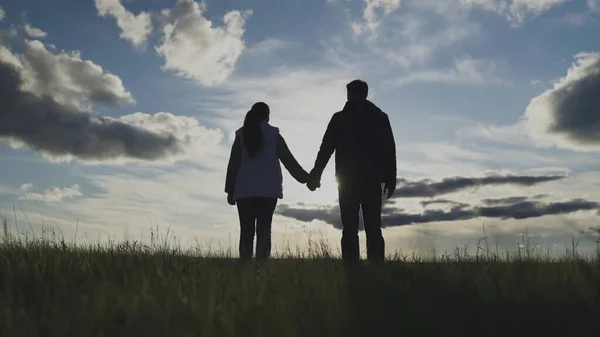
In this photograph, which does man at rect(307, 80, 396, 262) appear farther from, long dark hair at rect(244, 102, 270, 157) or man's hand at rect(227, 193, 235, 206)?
man's hand at rect(227, 193, 235, 206)

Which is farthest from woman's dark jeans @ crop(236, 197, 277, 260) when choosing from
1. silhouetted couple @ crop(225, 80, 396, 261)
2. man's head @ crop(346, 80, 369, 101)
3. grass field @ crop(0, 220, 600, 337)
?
grass field @ crop(0, 220, 600, 337)

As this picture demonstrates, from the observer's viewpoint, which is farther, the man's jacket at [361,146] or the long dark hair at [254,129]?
the long dark hair at [254,129]

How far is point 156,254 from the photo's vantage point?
7.54m

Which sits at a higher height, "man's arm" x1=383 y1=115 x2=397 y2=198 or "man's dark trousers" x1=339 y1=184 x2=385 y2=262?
"man's arm" x1=383 y1=115 x2=397 y2=198

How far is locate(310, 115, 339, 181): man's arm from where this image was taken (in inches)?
348

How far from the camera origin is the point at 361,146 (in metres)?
8.63

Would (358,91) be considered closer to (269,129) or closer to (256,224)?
(269,129)

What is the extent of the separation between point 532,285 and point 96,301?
3540mm

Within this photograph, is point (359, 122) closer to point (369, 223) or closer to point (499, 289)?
point (369, 223)

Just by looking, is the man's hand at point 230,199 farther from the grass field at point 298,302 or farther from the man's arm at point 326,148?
the grass field at point 298,302

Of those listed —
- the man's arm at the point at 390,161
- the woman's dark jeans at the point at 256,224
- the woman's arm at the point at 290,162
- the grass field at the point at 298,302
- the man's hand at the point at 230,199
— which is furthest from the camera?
the man's hand at the point at 230,199

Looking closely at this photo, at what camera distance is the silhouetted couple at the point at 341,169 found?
862cm

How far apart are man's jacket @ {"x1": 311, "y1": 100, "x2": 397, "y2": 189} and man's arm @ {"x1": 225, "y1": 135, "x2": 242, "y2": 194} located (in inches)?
47.4

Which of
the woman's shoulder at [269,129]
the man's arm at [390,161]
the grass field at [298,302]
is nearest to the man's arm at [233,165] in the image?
the woman's shoulder at [269,129]
